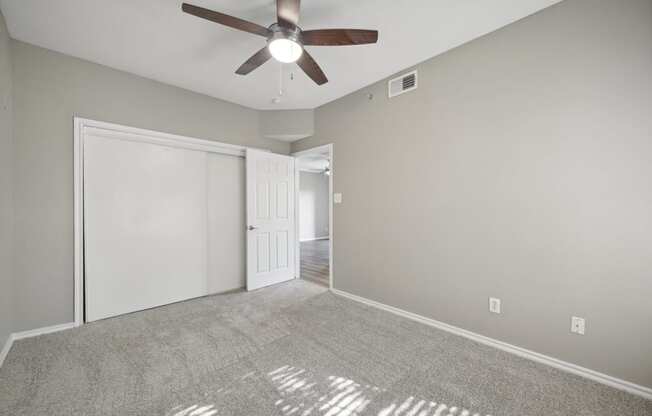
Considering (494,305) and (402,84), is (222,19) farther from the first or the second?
(494,305)

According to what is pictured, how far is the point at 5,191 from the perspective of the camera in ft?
6.88

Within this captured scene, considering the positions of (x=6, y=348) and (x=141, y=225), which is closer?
(x=6, y=348)

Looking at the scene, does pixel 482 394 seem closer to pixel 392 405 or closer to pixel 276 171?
pixel 392 405

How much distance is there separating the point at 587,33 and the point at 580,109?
1.71 feet

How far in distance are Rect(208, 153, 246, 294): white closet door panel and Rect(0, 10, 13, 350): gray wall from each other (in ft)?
5.70

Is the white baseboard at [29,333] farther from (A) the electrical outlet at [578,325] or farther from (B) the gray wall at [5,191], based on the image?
(A) the electrical outlet at [578,325]

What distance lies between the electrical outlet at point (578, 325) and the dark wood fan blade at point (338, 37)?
2450mm

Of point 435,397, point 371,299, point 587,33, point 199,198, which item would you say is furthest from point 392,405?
point 199,198

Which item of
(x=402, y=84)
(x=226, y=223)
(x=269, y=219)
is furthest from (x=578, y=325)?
(x=226, y=223)

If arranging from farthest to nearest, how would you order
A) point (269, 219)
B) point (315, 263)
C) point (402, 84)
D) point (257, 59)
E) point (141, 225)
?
point (315, 263), point (269, 219), point (141, 225), point (402, 84), point (257, 59)

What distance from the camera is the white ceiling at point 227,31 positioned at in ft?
6.41

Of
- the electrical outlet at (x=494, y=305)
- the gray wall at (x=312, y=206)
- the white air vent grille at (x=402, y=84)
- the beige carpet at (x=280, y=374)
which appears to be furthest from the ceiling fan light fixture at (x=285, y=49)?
the gray wall at (x=312, y=206)

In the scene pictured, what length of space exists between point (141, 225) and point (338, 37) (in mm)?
2873

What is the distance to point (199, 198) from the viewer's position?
11.3 feet
